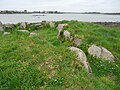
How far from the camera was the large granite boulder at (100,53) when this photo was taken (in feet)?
38.3

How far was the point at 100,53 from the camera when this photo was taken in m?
11.8

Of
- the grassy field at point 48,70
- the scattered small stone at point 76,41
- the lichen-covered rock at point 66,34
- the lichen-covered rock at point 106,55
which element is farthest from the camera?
the lichen-covered rock at point 66,34

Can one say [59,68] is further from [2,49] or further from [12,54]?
[2,49]

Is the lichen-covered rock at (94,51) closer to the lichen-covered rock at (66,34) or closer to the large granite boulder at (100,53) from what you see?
the large granite boulder at (100,53)

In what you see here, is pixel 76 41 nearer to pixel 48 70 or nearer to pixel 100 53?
pixel 100 53

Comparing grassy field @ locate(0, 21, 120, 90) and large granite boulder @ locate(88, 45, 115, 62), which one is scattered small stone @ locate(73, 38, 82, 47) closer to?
grassy field @ locate(0, 21, 120, 90)

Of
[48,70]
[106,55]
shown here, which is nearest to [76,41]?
[106,55]

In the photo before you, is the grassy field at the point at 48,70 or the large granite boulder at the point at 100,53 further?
the large granite boulder at the point at 100,53

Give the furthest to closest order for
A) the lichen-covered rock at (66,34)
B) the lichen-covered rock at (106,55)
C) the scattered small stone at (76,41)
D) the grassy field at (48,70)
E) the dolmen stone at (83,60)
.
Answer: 1. the lichen-covered rock at (66,34)
2. the scattered small stone at (76,41)
3. the lichen-covered rock at (106,55)
4. the dolmen stone at (83,60)
5. the grassy field at (48,70)

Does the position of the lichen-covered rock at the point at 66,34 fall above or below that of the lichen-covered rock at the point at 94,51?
above

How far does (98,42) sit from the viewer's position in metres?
13.5

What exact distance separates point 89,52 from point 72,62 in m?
2.77

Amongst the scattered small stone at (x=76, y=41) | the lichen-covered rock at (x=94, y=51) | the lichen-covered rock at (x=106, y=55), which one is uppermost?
the scattered small stone at (x=76, y=41)

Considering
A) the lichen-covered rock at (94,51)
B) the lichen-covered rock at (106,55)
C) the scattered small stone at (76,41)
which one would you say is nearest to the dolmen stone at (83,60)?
the lichen-covered rock at (94,51)
